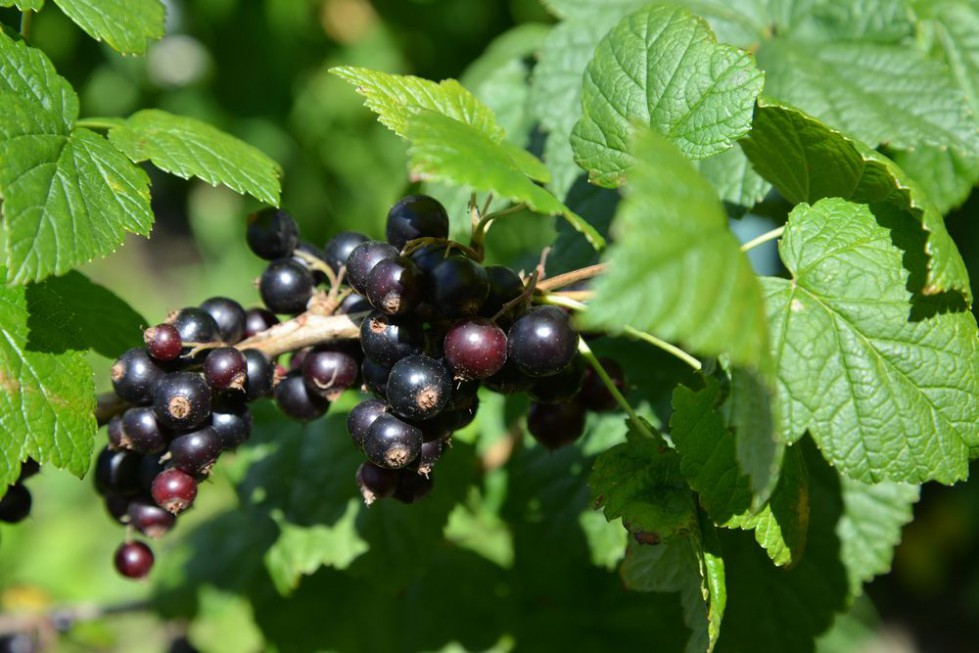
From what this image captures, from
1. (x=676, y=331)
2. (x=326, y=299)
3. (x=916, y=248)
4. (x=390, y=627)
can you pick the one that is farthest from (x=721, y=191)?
(x=390, y=627)

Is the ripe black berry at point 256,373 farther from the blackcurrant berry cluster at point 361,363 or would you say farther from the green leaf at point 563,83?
the green leaf at point 563,83

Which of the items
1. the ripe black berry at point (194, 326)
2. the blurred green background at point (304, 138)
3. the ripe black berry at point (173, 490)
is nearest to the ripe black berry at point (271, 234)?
the ripe black berry at point (194, 326)

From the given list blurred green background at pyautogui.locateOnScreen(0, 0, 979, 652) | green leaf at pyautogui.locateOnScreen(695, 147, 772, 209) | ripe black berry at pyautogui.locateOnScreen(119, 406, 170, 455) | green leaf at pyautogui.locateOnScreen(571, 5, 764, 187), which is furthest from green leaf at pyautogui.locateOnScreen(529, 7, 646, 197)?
blurred green background at pyautogui.locateOnScreen(0, 0, 979, 652)

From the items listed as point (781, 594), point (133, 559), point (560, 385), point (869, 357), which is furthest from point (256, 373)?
point (781, 594)

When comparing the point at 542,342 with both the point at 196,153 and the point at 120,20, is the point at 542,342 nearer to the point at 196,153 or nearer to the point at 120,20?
the point at 196,153

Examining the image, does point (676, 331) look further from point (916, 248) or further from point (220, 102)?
point (220, 102)

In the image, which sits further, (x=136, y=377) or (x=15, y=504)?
(x=15, y=504)
